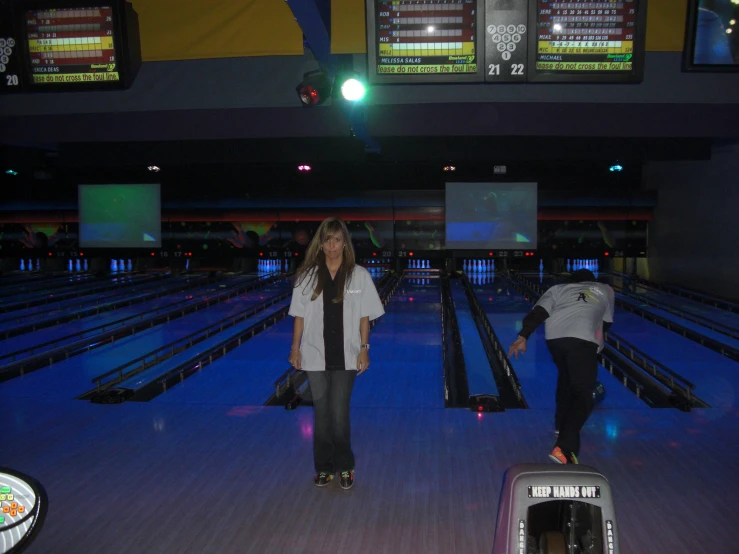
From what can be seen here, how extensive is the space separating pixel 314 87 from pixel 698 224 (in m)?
8.00

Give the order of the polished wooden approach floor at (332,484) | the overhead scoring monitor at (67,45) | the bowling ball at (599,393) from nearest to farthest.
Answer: the polished wooden approach floor at (332,484), the overhead scoring monitor at (67,45), the bowling ball at (599,393)

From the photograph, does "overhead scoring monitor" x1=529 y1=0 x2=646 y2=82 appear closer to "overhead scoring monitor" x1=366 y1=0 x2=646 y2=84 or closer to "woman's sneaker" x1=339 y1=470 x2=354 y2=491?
"overhead scoring monitor" x1=366 y1=0 x2=646 y2=84

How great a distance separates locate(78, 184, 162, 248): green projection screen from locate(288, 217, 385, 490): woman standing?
8316 mm

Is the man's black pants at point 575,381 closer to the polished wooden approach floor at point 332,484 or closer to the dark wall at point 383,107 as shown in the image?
the polished wooden approach floor at point 332,484

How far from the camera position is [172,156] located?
7164 mm

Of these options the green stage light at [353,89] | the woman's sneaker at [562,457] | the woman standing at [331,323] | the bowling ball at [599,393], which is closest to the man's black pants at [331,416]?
the woman standing at [331,323]

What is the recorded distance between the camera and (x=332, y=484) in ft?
8.98

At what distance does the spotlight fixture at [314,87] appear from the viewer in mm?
3656

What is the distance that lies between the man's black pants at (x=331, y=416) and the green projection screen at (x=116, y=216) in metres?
8.37

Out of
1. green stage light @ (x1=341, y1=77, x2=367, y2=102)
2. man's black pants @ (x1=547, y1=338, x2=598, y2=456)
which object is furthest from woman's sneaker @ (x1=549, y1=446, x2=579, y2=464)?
green stage light @ (x1=341, y1=77, x2=367, y2=102)

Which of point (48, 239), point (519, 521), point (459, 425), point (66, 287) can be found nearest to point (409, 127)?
point (459, 425)

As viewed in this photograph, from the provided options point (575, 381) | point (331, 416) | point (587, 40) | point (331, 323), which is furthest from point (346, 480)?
point (587, 40)

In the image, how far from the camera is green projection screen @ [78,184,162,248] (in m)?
10.2

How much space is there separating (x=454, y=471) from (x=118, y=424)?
1959 mm
